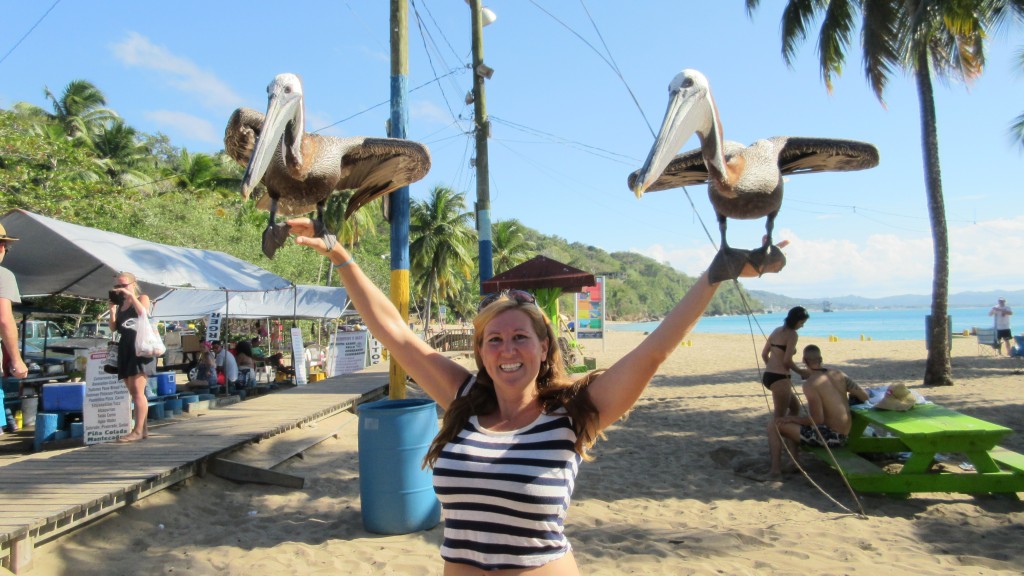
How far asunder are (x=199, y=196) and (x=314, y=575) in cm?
2684

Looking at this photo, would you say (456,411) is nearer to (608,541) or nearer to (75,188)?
(608,541)

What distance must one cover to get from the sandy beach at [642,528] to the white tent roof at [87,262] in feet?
11.4

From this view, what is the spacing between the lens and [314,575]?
3.96 m

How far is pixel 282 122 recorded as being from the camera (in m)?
2.07

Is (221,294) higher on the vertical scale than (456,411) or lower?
higher

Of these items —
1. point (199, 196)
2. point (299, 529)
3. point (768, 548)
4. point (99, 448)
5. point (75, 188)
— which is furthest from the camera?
point (199, 196)

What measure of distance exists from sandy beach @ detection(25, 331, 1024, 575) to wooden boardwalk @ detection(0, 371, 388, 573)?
0.62 feet

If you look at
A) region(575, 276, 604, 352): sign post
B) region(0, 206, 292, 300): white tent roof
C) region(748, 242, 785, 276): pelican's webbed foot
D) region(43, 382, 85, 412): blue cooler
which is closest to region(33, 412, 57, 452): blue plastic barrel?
region(43, 382, 85, 412): blue cooler

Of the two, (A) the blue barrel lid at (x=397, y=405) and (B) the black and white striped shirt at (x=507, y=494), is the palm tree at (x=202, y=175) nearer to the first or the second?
(A) the blue barrel lid at (x=397, y=405)

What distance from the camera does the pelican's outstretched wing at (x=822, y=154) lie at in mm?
2270

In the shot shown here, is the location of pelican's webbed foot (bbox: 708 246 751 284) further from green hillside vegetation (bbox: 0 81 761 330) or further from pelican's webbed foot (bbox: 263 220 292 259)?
green hillside vegetation (bbox: 0 81 761 330)

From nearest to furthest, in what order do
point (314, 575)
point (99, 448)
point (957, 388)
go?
point (314, 575) → point (99, 448) → point (957, 388)

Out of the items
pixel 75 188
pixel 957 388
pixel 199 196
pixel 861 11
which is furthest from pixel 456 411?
pixel 199 196

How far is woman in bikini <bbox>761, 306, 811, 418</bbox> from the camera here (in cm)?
648
